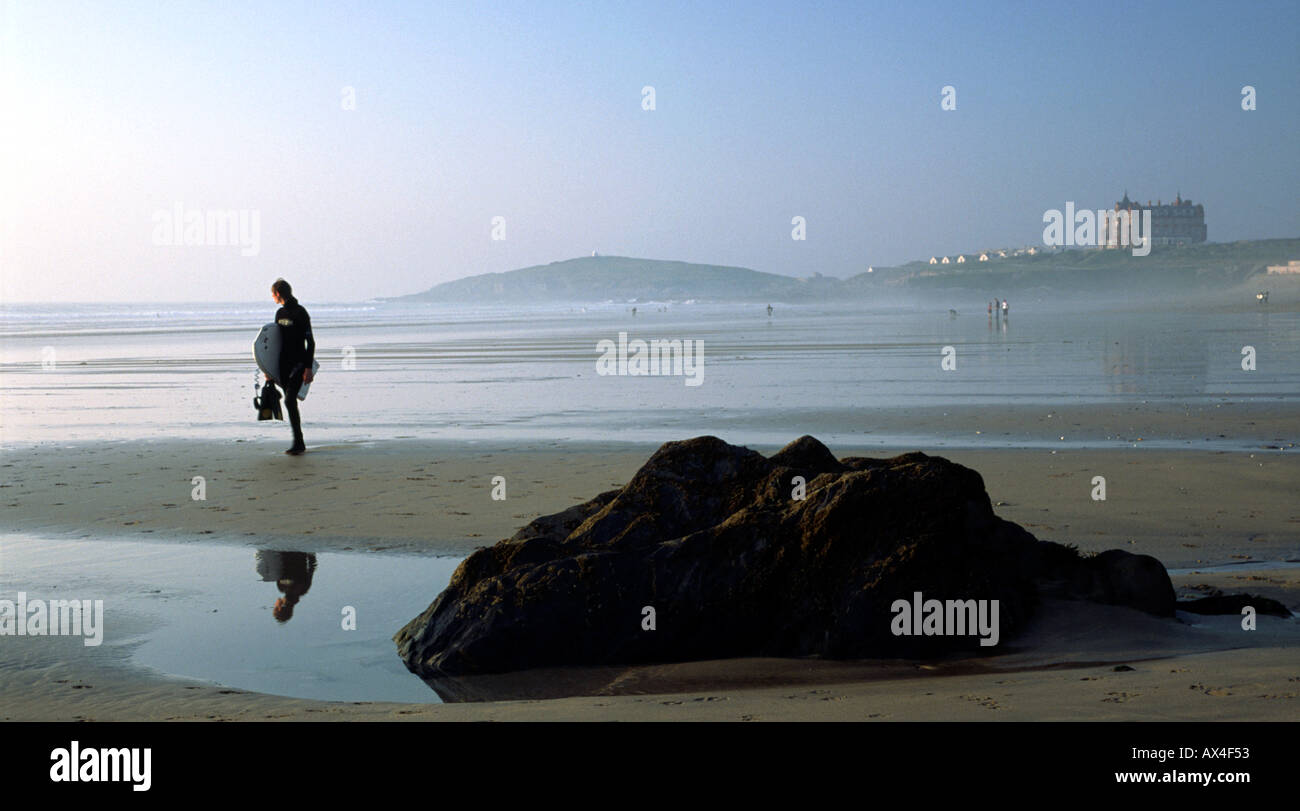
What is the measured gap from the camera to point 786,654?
19.4ft

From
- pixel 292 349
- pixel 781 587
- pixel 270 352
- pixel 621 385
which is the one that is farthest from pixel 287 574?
pixel 621 385

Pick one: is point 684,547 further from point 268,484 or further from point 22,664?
point 268,484

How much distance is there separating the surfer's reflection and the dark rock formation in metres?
1.40

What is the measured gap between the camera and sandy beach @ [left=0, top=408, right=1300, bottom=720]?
4.79m

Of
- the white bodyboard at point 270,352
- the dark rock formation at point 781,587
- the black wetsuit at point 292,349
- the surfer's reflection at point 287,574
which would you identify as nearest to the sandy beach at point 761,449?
the dark rock formation at point 781,587

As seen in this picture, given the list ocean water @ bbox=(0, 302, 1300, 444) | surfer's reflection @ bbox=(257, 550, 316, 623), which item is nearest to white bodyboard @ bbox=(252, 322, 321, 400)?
ocean water @ bbox=(0, 302, 1300, 444)

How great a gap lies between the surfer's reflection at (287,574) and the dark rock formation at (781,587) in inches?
55.2

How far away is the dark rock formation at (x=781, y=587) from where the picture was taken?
5902 mm

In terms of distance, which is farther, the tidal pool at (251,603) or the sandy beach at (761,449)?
the tidal pool at (251,603)

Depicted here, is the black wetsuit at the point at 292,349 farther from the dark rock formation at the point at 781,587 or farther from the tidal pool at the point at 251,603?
the dark rock formation at the point at 781,587

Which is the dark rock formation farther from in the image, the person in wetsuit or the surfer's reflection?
the person in wetsuit

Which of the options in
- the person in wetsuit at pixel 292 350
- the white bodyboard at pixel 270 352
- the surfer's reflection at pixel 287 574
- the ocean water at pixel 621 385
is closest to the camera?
the surfer's reflection at pixel 287 574

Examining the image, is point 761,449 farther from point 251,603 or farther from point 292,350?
point 251,603
